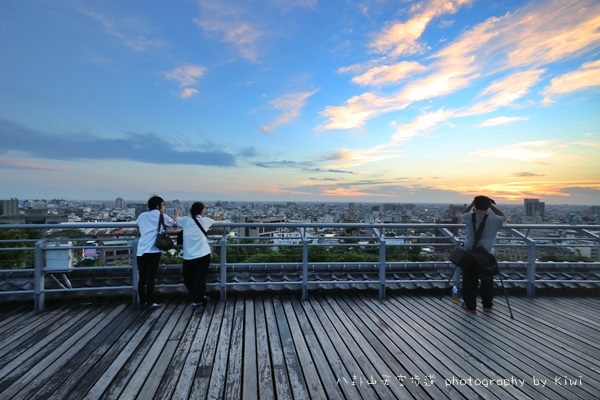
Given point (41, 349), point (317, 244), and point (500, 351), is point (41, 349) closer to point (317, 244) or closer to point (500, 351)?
point (317, 244)

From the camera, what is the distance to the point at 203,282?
3.74 m

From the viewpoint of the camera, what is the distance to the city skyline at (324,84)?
6.17m

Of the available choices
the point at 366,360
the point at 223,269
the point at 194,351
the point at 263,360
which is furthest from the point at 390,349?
the point at 223,269

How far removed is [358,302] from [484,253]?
2.00 metres

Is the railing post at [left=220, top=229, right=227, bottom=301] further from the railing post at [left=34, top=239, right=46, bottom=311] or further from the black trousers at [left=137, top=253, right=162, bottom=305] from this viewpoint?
the railing post at [left=34, top=239, right=46, bottom=311]

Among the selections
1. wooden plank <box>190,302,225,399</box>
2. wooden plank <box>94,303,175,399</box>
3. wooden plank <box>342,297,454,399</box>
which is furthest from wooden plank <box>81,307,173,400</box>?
wooden plank <box>342,297,454,399</box>

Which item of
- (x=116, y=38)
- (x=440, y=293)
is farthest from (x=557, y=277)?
(x=116, y=38)

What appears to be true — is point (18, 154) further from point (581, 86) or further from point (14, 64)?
point (581, 86)

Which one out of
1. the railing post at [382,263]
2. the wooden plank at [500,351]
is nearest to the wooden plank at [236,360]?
the wooden plank at [500,351]

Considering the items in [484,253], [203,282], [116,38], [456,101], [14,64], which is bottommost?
[203,282]

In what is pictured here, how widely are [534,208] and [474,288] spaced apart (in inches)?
155

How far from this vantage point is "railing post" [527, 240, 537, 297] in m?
4.40

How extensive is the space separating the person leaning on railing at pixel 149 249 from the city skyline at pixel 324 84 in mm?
4908

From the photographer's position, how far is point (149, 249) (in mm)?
3512
